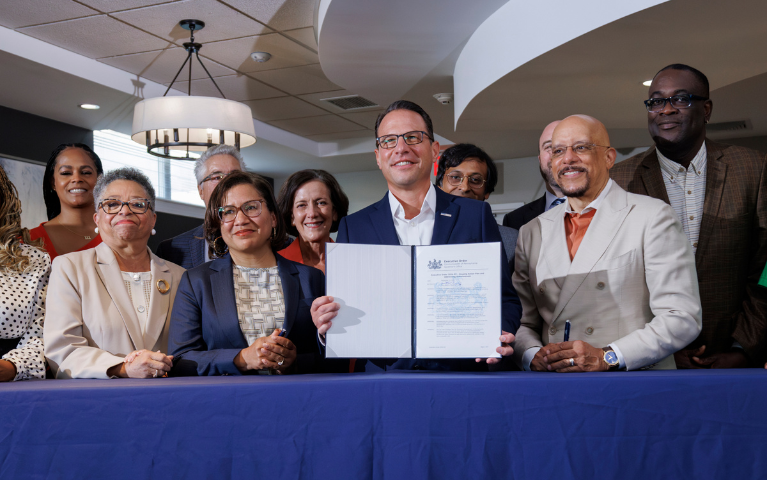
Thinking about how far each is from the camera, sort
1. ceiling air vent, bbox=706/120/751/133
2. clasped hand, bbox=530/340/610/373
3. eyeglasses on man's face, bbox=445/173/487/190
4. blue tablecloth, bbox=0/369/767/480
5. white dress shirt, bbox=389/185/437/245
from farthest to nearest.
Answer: ceiling air vent, bbox=706/120/751/133 → eyeglasses on man's face, bbox=445/173/487/190 → white dress shirt, bbox=389/185/437/245 → clasped hand, bbox=530/340/610/373 → blue tablecloth, bbox=0/369/767/480

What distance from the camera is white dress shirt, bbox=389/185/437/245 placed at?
2066 millimetres

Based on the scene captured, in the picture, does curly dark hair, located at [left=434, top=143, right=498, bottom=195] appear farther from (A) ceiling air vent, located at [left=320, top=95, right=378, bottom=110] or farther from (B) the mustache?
(A) ceiling air vent, located at [left=320, top=95, right=378, bottom=110]

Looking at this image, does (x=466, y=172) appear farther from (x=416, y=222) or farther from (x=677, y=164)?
(x=416, y=222)

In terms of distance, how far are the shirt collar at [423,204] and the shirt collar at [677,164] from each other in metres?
1.01

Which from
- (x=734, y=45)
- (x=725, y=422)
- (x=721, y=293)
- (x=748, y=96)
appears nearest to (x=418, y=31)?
(x=734, y=45)

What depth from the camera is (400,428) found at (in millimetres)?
1376

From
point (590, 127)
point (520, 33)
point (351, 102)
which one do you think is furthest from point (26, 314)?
point (351, 102)

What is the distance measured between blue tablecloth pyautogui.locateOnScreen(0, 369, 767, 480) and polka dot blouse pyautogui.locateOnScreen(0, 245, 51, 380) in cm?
58

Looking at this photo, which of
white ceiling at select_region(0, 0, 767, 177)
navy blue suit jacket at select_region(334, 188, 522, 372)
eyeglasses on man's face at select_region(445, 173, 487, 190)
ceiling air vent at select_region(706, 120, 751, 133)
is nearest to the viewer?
navy blue suit jacket at select_region(334, 188, 522, 372)

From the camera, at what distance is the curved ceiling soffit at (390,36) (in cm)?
475

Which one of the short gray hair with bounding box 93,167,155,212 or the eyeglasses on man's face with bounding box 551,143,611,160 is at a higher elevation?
the eyeglasses on man's face with bounding box 551,143,611,160

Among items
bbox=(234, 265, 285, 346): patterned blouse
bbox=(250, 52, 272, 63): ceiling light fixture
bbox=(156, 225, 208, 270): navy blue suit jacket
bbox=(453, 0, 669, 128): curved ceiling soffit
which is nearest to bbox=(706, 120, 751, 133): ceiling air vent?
bbox=(453, 0, 669, 128): curved ceiling soffit

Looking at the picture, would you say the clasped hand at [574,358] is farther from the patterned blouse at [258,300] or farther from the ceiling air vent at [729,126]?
the ceiling air vent at [729,126]

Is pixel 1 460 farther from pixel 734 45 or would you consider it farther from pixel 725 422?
pixel 734 45
